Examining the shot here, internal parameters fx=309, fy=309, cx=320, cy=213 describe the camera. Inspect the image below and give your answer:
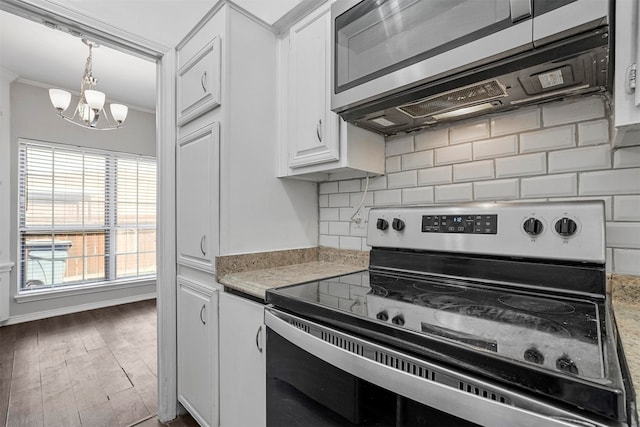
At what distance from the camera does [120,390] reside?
211cm

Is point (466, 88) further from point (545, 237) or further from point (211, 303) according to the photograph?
point (211, 303)

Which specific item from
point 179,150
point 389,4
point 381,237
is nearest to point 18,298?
point 179,150

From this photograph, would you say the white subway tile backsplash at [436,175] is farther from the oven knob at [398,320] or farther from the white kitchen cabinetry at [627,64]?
the oven knob at [398,320]

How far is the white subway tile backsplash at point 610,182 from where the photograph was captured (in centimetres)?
96

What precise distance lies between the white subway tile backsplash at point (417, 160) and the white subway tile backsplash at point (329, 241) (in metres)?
0.57

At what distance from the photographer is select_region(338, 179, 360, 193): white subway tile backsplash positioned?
1720mm

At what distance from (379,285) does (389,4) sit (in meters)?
1.01

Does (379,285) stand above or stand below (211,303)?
above

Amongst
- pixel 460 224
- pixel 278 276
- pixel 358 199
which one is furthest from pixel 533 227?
pixel 278 276

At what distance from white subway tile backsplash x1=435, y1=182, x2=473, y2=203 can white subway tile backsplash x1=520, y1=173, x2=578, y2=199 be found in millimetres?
192

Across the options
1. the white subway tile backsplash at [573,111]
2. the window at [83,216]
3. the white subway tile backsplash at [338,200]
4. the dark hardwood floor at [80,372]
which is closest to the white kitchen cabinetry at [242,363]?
the dark hardwood floor at [80,372]

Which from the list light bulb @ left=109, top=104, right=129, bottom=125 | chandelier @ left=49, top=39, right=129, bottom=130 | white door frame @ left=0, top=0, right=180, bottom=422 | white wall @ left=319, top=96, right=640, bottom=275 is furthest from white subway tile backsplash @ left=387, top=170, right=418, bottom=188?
light bulb @ left=109, top=104, right=129, bottom=125

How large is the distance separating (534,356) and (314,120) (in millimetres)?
1232

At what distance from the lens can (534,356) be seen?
1.76ft
